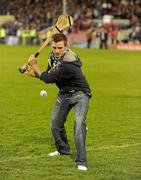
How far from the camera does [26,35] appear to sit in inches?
2359

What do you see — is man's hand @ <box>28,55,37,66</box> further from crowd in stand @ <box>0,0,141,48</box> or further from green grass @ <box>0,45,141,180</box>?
crowd in stand @ <box>0,0,141,48</box>

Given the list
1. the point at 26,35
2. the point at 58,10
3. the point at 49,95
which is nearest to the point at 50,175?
the point at 49,95

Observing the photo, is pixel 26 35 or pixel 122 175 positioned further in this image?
pixel 26 35

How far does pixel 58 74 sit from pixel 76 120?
0.76 metres

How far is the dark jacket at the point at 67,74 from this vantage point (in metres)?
10.0

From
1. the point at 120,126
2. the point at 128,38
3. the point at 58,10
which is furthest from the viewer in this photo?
the point at 58,10

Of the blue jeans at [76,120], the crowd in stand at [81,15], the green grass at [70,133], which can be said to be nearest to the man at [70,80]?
the blue jeans at [76,120]

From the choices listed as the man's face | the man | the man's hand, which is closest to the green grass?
the man

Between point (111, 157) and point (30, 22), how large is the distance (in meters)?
54.9

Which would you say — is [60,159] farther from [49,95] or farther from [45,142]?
[49,95]

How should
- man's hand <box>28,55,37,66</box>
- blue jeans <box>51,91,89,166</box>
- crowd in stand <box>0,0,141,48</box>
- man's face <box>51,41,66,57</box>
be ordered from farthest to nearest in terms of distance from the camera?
crowd in stand <box>0,0,141,48</box> → blue jeans <box>51,91,89,166</box> → man's face <box>51,41,66,57</box> → man's hand <box>28,55,37,66</box>

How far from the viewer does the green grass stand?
32.9ft

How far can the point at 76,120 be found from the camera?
33.1 feet

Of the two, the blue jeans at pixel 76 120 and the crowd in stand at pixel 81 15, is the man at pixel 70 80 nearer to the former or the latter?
the blue jeans at pixel 76 120
